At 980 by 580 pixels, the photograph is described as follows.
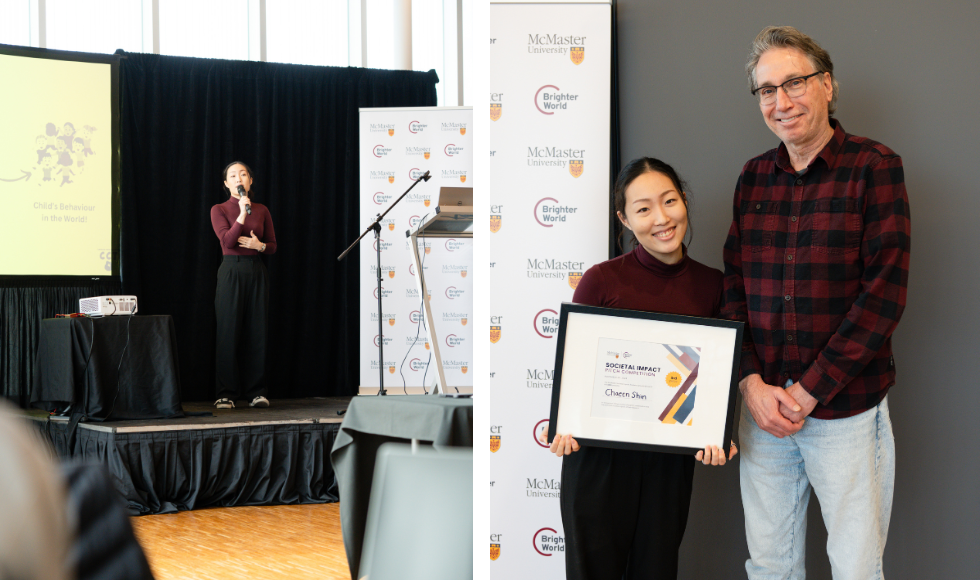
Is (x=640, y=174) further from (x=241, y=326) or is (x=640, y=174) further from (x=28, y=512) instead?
(x=241, y=326)

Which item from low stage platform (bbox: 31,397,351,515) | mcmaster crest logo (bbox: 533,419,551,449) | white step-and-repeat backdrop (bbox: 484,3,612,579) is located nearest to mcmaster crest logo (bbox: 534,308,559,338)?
white step-and-repeat backdrop (bbox: 484,3,612,579)

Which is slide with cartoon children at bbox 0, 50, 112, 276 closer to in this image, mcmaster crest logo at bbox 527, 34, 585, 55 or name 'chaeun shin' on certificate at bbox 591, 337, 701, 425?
mcmaster crest logo at bbox 527, 34, 585, 55

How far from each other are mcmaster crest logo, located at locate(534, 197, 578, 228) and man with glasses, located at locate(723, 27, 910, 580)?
27.2 inches

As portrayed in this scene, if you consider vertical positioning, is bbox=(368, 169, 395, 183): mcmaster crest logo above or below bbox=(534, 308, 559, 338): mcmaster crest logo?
above

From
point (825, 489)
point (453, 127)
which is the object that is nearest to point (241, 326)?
point (453, 127)

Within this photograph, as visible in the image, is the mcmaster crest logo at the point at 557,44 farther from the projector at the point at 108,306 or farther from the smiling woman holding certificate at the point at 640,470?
the projector at the point at 108,306

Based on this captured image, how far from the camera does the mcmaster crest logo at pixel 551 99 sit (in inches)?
87.5

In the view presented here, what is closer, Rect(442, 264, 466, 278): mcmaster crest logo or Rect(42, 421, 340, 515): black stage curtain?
Rect(42, 421, 340, 515): black stage curtain

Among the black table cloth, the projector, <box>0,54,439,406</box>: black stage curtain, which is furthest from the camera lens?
<box>0,54,439,406</box>: black stage curtain

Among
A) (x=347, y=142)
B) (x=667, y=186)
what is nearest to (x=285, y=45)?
(x=347, y=142)

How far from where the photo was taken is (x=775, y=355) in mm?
1625

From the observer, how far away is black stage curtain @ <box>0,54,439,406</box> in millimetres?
6078

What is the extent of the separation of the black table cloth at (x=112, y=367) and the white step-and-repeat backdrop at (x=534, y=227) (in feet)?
9.23

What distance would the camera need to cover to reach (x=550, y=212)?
7.34 feet
